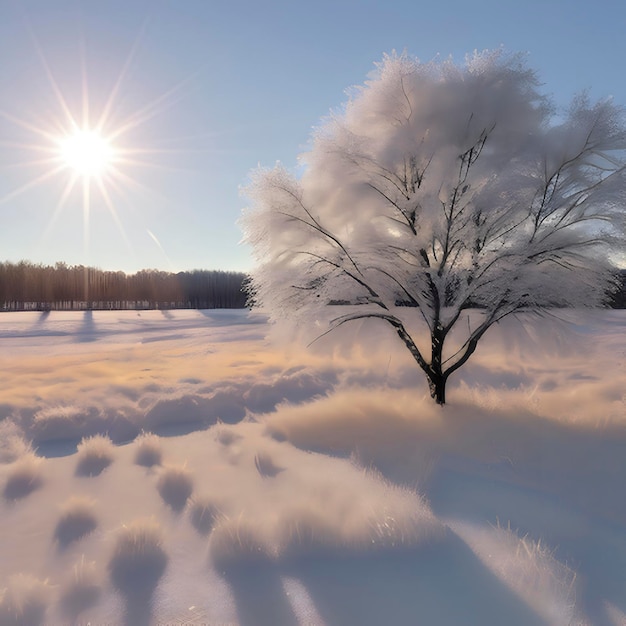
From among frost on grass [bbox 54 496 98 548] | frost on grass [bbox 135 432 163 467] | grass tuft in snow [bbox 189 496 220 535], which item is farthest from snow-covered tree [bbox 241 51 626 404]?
frost on grass [bbox 54 496 98 548]

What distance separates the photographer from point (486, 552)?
312 centimetres

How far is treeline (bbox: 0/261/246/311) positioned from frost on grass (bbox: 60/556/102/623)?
36195mm

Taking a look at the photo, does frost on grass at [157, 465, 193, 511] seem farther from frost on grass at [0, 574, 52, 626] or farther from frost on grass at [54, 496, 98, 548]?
frost on grass at [0, 574, 52, 626]

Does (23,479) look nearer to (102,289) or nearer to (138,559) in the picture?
(138,559)

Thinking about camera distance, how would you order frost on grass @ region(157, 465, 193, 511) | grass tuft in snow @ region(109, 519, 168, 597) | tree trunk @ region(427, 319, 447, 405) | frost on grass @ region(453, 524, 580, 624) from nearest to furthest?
frost on grass @ region(453, 524, 580, 624) → grass tuft in snow @ region(109, 519, 168, 597) → frost on grass @ region(157, 465, 193, 511) → tree trunk @ region(427, 319, 447, 405)

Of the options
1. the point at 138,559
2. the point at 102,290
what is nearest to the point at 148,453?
the point at 138,559

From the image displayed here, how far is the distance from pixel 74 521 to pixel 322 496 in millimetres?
2529

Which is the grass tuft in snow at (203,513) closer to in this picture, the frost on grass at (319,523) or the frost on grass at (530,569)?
the frost on grass at (319,523)

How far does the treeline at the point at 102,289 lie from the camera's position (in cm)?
4219

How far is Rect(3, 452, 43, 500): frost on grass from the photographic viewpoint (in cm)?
423

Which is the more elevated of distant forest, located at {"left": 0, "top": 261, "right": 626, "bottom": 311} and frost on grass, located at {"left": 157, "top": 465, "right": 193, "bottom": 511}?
distant forest, located at {"left": 0, "top": 261, "right": 626, "bottom": 311}

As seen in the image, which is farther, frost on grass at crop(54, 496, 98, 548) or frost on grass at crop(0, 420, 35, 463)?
frost on grass at crop(0, 420, 35, 463)

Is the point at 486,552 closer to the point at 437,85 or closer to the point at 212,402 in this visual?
the point at 212,402

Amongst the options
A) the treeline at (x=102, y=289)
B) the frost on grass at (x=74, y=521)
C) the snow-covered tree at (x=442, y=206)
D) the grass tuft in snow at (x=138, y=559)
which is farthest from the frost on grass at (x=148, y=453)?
the treeline at (x=102, y=289)
